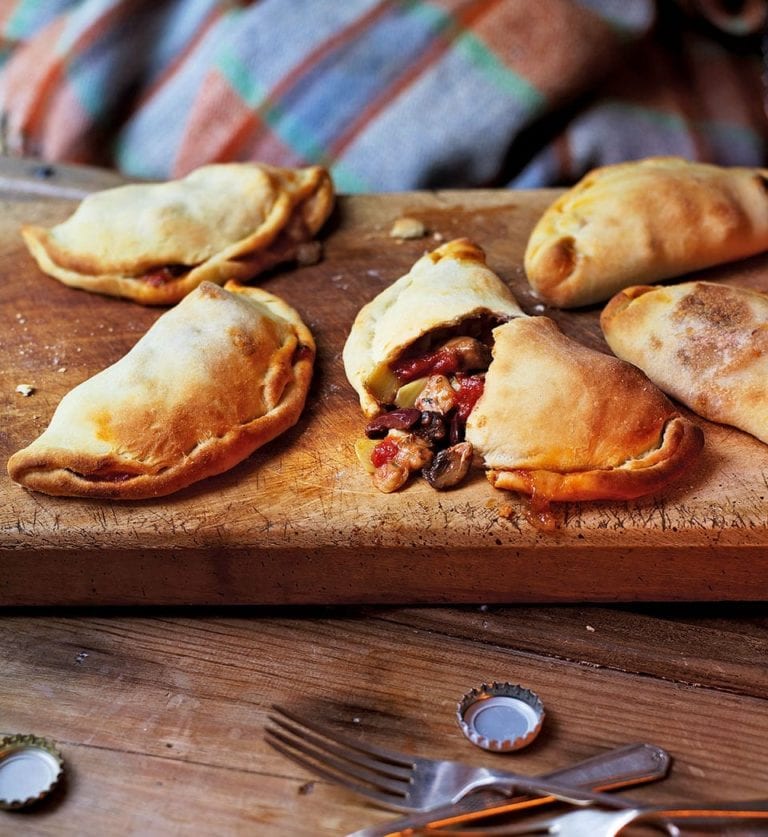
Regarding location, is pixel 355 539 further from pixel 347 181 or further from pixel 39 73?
pixel 39 73

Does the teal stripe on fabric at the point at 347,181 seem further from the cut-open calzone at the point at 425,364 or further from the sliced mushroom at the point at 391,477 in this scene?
the sliced mushroom at the point at 391,477

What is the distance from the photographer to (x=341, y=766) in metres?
1.53

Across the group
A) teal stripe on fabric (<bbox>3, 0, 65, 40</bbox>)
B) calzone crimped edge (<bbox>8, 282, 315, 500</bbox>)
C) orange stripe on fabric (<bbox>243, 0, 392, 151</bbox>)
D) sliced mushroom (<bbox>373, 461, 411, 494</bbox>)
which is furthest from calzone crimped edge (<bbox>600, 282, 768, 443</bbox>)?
teal stripe on fabric (<bbox>3, 0, 65, 40</bbox>)

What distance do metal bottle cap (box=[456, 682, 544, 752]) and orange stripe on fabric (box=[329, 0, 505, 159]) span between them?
202 cm

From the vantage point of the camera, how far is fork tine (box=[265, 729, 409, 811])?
1483 millimetres

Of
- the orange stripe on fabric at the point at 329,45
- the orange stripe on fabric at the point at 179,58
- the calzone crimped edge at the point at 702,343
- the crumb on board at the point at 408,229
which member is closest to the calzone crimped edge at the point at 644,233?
the calzone crimped edge at the point at 702,343

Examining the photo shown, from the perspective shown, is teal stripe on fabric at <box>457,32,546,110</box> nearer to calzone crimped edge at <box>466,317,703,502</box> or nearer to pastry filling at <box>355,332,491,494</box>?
pastry filling at <box>355,332,491,494</box>

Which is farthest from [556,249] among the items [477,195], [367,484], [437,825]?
[437,825]

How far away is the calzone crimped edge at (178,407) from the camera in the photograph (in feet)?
5.96

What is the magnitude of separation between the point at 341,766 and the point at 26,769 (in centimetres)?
50

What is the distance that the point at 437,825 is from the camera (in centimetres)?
146

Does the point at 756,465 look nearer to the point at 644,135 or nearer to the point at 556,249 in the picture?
the point at 556,249

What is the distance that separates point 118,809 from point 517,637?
2.44 feet

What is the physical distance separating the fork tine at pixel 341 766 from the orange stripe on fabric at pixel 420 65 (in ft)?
6.89
